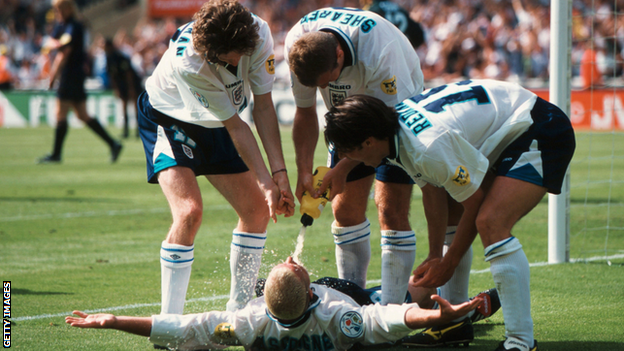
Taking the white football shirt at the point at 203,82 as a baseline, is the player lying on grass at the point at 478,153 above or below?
below

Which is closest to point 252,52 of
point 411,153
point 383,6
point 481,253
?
point 411,153

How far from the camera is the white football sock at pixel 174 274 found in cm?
371

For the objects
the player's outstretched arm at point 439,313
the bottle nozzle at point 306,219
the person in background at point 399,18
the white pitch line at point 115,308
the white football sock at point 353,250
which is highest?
the person in background at point 399,18

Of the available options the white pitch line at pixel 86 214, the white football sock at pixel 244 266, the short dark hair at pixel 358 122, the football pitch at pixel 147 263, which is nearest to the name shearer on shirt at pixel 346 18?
the short dark hair at pixel 358 122

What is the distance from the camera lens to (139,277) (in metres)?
5.27

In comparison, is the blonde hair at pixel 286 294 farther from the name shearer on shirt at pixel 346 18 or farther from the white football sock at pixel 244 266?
the name shearer on shirt at pixel 346 18

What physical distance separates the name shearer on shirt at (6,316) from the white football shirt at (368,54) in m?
2.26

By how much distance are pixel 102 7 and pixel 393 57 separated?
36332mm

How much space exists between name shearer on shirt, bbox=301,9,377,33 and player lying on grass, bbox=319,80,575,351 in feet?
2.06

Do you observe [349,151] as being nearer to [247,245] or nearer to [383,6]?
[247,245]

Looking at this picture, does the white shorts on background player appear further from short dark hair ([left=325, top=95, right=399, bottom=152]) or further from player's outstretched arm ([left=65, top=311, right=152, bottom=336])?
short dark hair ([left=325, top=95, right=399, bottom=152])

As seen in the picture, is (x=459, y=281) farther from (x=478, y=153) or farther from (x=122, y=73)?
(x=122, y=73)

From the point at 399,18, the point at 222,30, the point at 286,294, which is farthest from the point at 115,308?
the point at 399,18

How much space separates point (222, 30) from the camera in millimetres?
3430
